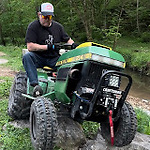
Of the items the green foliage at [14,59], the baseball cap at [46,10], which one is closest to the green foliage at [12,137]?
the baseball cap at [46,10]

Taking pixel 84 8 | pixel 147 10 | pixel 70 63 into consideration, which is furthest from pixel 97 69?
pixel 147 10

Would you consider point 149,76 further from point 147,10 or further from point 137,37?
point 147,10

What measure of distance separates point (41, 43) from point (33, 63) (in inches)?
18.4

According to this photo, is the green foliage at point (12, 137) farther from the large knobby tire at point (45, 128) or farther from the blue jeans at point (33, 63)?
the blue jeans at point (33, 63)

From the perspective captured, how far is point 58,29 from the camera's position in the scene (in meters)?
4.33

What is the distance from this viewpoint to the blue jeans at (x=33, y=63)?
3686 mm

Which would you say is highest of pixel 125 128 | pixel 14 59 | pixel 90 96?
pixel 90 96

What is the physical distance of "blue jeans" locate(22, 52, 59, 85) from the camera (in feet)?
12.1

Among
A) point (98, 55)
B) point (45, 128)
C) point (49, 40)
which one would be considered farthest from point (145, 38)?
point (45, 128)

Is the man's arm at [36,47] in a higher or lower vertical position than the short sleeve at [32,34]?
lower

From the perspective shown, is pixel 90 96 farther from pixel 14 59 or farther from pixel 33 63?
pixel 14 59

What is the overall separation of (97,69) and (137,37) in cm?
2424

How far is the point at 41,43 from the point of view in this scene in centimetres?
405

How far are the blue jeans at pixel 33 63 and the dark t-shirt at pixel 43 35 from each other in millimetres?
89
